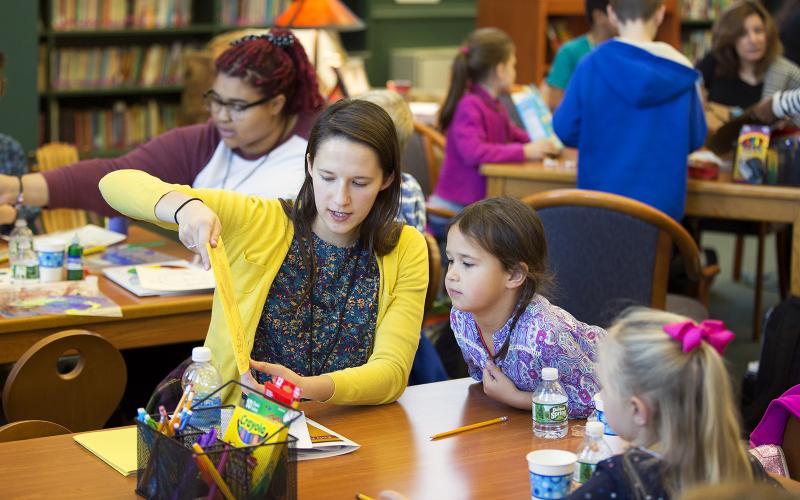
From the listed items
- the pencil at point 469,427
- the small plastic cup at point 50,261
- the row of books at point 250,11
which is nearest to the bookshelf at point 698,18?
the row of books at point 250,11

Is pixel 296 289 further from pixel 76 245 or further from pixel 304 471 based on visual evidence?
pixel 76 245

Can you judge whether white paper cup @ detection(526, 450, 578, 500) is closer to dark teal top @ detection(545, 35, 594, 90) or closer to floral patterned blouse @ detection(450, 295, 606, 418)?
floral patterned blouse @ detection(450, 295, 606, 418)

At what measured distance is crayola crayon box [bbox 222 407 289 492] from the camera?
1461mm

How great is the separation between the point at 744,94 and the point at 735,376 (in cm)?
384

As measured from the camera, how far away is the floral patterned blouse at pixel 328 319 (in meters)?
2.12

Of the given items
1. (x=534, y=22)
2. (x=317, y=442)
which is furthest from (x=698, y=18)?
(x=317, y=442)

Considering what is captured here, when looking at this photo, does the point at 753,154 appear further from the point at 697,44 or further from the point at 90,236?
the point at 697,44

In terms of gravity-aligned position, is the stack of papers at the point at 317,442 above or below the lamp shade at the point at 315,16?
below

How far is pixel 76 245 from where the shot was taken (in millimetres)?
2877

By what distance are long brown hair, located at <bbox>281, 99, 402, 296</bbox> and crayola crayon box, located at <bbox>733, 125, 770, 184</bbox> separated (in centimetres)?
189

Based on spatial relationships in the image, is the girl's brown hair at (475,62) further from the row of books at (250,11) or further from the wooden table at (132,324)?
the row of books at (250,11)

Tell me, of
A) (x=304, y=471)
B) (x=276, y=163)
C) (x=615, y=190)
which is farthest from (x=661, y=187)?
(x=304, y=471)

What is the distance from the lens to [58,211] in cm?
370

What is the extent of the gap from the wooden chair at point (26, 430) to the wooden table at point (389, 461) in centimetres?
18
